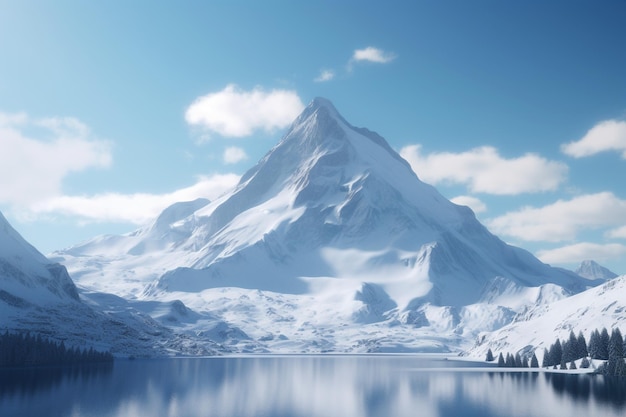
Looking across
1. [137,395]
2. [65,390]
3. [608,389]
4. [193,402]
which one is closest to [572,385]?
[608,389]

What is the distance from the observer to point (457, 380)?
177m

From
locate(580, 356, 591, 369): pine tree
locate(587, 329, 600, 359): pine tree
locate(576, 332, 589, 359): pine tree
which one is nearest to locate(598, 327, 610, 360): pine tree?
locate(587, 329, 600, 359): pine tree

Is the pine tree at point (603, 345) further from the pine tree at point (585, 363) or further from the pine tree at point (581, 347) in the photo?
the pine tree at point (581, 347)

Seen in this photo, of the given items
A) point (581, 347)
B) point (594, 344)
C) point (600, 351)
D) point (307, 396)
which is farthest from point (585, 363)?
point (307, 396)

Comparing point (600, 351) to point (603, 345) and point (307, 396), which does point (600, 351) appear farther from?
point (307, 396)

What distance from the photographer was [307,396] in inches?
5522

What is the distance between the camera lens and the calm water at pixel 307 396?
11025 cm

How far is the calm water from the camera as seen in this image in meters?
110

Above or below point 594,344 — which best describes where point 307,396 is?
below

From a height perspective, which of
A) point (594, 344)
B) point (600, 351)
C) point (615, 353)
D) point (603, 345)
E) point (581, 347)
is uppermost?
point (594, 344)

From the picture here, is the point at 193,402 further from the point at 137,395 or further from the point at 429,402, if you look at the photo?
the point at 429,402

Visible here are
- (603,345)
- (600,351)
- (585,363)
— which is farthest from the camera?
(585,363)

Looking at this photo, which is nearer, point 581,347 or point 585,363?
point 585,363

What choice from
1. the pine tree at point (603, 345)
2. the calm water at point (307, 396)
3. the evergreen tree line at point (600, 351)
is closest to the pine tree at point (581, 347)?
the evergreen tree line at point (600, 351)
